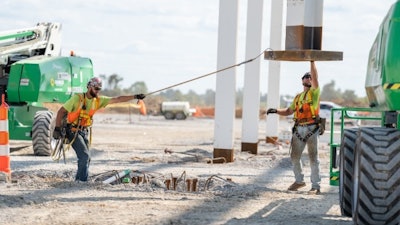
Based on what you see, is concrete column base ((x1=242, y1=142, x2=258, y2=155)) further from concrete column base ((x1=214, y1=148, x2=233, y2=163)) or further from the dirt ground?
the dirt ground

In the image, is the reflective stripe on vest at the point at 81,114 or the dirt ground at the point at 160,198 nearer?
the dirt ground at the point at 160,198

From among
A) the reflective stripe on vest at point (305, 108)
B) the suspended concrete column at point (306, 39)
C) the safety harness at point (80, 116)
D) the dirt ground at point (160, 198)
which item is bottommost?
the dirt ground at point (160, 198)

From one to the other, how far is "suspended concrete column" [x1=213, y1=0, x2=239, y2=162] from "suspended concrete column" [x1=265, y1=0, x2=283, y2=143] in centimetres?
718

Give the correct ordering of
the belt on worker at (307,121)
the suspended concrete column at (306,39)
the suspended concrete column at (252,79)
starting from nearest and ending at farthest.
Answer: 1. the suspended concrete column at (306,39)
2. the belt on worker at (307,121)
3. the suspended concrete column at (252,79)

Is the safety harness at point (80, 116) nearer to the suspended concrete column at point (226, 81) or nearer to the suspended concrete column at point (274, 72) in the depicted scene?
the suspended concrete column at point (226, 81)

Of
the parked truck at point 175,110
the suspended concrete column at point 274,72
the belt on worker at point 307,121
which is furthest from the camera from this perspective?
the parked truck at point 175,110

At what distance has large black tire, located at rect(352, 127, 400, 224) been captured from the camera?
28.7 feet

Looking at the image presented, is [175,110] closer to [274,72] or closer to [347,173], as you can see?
[274,72]

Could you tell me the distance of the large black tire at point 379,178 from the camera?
8.74 meters

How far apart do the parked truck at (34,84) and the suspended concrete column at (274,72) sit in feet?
20.9

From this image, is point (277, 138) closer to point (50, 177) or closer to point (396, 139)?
point (50, 177)

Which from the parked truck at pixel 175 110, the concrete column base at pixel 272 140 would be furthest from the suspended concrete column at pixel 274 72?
the parked truck at pixel 175 110

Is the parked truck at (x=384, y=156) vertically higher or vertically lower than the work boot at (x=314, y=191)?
higher

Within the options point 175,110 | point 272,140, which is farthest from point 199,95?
point 272,140
